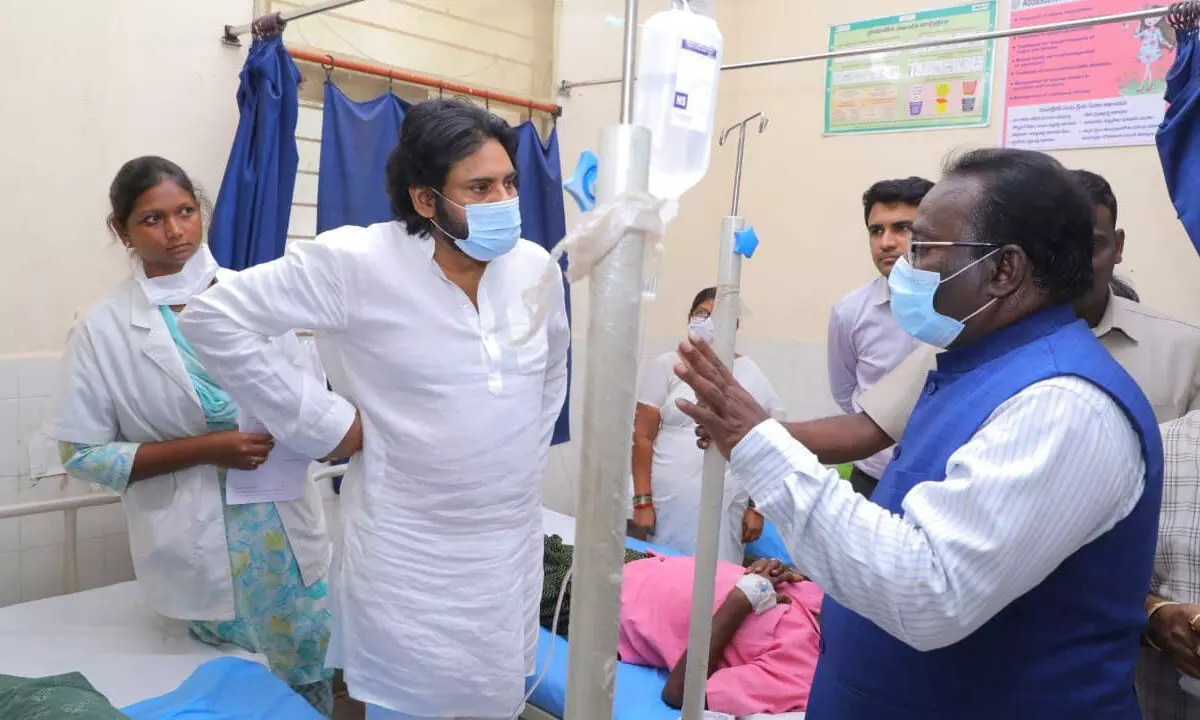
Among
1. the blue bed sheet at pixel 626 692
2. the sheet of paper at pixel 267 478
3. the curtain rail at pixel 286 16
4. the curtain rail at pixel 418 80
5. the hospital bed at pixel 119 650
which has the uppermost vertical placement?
the curtain rail at pixel 286 16

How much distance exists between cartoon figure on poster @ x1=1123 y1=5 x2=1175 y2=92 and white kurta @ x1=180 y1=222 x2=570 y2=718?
116 inches

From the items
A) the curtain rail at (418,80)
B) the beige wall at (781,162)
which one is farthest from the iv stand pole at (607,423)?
the beige wall at (781,162)

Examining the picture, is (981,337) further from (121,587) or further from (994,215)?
(121,587)

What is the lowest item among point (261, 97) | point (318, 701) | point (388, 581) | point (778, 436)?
point (318, 701)

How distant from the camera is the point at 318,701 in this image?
220 cm

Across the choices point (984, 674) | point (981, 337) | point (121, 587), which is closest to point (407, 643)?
point (984, 674)

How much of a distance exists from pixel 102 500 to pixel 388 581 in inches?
55.9

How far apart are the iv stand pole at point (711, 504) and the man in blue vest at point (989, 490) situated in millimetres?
113

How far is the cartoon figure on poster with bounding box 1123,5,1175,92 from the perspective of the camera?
3.12 meters

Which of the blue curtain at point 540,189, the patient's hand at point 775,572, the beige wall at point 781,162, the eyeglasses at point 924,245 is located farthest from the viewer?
the beige wall at point 781,162

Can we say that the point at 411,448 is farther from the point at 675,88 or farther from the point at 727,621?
the point at 727,621

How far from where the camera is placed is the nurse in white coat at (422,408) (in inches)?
60.2

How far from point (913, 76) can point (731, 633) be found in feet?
9.24

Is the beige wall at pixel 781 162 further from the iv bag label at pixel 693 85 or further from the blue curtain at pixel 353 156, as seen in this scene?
the iv bag label at pixel 693 85
